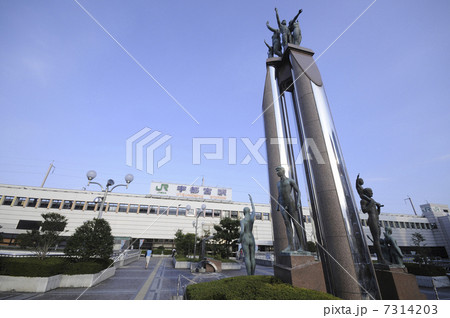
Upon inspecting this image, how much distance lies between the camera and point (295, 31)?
10164 millimetres

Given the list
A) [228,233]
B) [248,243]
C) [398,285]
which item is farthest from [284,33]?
[228,233]

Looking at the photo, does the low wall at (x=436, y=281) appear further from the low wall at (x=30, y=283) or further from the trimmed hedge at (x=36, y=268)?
the low wall at (x=30, y=283)

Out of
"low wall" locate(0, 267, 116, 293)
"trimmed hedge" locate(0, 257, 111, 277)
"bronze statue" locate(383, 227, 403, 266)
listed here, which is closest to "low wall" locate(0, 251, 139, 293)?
"low wall" locate(0, 267, 116, 293)

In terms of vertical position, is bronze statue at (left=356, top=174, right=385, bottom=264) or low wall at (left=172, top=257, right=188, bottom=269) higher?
bronze statue at (left=356, top=174, right=385, bottom=264)

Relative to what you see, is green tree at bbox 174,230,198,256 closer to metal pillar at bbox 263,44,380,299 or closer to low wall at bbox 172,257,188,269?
low wall at bbox 172,257,188,269

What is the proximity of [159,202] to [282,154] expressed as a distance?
35.2 meters

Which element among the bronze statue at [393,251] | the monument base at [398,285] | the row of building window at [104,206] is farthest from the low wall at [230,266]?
the row of building window at [104,206]

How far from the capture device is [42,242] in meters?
11.9

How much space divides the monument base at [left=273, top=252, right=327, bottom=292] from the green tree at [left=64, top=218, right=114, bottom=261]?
9.49 m

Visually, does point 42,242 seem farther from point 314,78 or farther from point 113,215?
point 113,215

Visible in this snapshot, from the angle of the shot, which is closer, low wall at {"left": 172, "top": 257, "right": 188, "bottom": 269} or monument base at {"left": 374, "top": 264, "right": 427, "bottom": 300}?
monument base at {"left": 374, "top": 264, "right": 427, "bottom": 300}

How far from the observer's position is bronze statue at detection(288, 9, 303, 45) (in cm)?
1006

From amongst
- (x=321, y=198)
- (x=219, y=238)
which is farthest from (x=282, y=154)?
(x=219, y=238)

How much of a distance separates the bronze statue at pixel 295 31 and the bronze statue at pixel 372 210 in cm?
741
